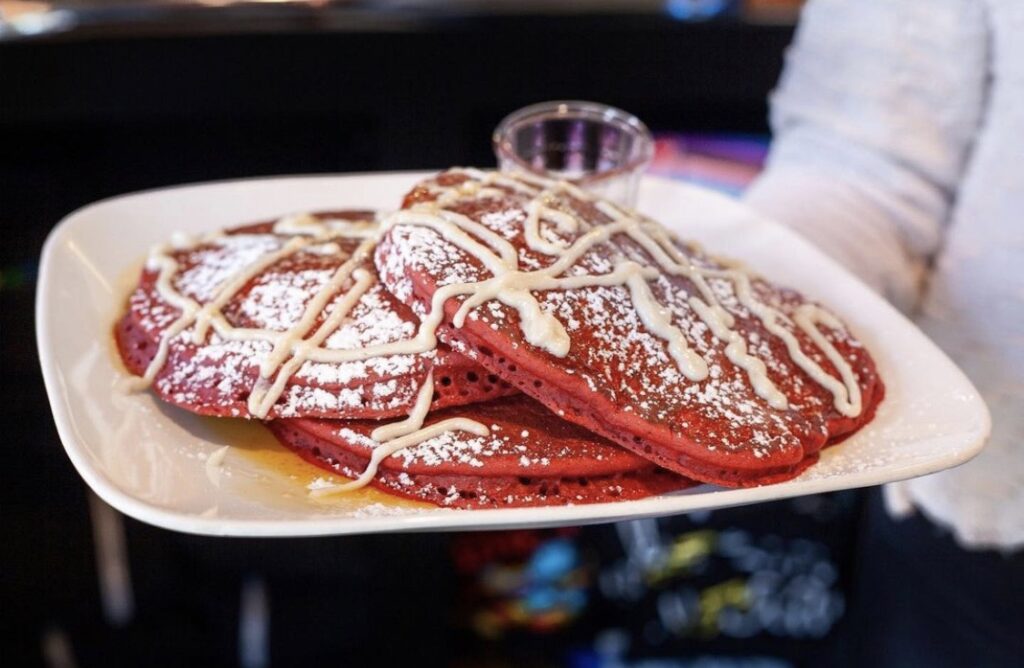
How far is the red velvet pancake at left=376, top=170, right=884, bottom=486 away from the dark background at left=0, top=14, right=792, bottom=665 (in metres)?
1.08

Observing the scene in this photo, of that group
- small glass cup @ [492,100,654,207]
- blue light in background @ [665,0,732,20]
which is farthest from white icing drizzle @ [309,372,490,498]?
blue light in background @ [665,0,732,20]

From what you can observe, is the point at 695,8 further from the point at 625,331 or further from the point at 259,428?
the point at 259,428

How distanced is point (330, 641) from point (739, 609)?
1.05m

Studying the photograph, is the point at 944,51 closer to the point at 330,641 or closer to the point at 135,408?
the point at 135,408

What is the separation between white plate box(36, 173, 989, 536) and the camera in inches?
36.5

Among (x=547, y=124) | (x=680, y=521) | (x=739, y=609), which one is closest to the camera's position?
(x=547, y=124)

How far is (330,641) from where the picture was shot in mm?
2404

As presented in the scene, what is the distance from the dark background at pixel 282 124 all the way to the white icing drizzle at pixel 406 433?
4.15ft

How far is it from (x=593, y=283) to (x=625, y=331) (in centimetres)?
7

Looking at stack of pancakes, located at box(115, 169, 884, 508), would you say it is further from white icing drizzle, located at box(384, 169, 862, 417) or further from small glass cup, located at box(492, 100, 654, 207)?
small glass cup, located at box(492, 100, 654, 207)

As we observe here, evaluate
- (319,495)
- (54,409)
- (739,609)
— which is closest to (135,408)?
(54,409)

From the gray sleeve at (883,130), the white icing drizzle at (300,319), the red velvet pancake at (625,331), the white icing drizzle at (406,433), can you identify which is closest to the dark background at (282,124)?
the gray sleeve at (883,130)

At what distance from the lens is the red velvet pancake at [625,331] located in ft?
3.26

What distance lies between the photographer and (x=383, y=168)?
233cm
